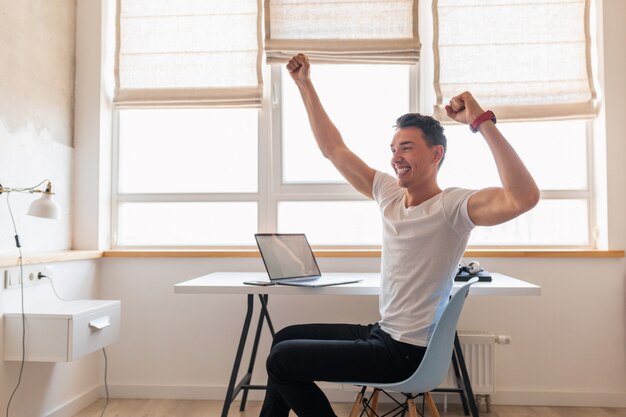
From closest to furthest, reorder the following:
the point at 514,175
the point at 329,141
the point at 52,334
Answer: the point at 514,175 → the point at 52,334 → the point at 329,141

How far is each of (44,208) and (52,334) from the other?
0.52 meters

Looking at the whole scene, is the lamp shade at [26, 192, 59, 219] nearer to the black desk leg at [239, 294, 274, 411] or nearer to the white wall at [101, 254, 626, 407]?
the white wall at [101, 254, 626, 407]

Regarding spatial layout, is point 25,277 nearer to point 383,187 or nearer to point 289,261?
point 289,261

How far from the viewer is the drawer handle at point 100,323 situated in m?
2.26

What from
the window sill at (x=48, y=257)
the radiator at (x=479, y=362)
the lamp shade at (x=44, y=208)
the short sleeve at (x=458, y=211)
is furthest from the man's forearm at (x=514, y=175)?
the window sill at (x=48, y=257)

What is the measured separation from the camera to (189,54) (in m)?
3.09

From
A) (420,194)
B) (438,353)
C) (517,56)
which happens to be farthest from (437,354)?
(517,56)

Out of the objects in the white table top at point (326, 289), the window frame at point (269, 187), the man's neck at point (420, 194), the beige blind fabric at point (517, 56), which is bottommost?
the white table top at point (326, 289)

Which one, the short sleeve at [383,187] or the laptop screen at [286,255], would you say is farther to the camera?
the laptop screen at [286,255]

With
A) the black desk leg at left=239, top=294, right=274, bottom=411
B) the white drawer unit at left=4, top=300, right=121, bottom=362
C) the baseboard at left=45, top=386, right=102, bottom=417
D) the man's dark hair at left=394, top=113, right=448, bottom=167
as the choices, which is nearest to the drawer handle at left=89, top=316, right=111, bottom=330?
the white drawer unit at left=4, top=300, right=121, bottom=362

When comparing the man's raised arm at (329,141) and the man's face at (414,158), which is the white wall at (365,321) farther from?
the man's face at (414,158)

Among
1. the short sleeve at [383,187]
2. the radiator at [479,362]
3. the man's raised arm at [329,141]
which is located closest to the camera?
the short sleeve at [383,187]

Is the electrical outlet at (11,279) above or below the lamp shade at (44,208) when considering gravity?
below

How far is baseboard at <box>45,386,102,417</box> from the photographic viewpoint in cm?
258
